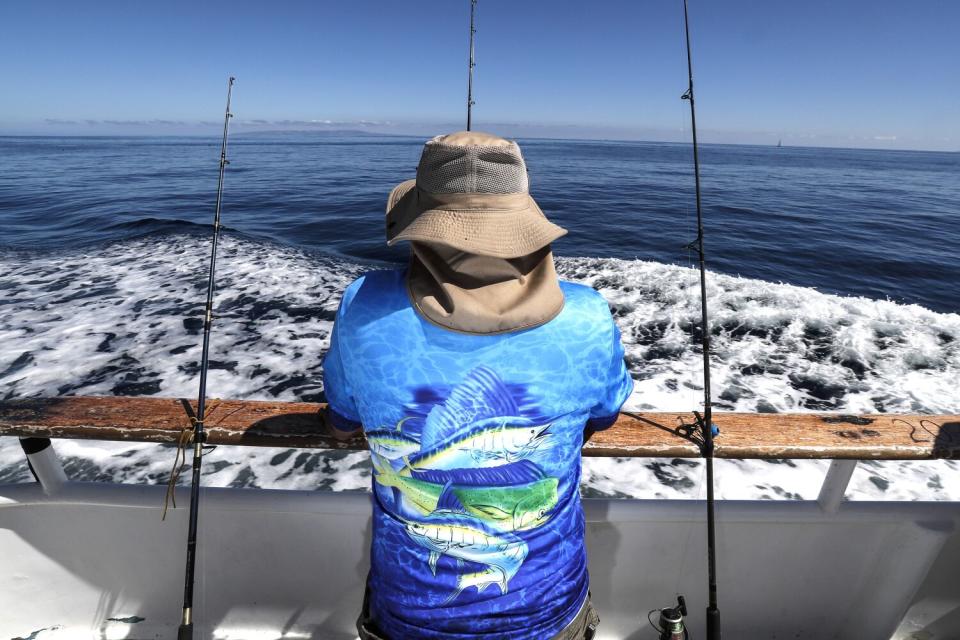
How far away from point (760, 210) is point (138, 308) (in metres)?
19.1

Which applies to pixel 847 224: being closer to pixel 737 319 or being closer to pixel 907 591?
pixel 737 319

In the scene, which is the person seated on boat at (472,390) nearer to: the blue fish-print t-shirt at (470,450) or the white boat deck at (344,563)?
the blue fish-print t-shirt at (470,450)

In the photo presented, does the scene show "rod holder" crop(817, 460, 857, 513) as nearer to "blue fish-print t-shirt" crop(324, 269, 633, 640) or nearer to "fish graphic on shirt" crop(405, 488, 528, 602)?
"blue fish-print t-shirt" crop(324, 269, 633, 640)

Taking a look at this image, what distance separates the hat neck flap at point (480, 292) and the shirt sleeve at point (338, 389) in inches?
7.1

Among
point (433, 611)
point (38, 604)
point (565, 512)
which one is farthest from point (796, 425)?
point (38, 604)

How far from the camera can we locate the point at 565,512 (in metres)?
1.04

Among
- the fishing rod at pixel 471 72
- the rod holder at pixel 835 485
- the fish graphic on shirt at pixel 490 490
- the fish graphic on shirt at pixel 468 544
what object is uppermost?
the fishing rod at pixel 471 72

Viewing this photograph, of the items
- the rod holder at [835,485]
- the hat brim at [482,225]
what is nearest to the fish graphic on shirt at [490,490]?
the hat brim at [482,225]

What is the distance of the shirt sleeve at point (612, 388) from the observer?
1025mm

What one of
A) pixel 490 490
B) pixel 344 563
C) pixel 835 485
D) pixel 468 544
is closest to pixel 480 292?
pixel 490 490

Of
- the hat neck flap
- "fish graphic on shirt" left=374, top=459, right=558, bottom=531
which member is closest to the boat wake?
"fish graphic on shirt" left=374, top=459, right=558, bottom=531

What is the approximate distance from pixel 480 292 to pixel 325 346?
529 cm

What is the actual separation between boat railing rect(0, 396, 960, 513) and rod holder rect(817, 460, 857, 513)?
0.04 m

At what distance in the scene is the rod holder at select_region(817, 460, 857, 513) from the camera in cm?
166
